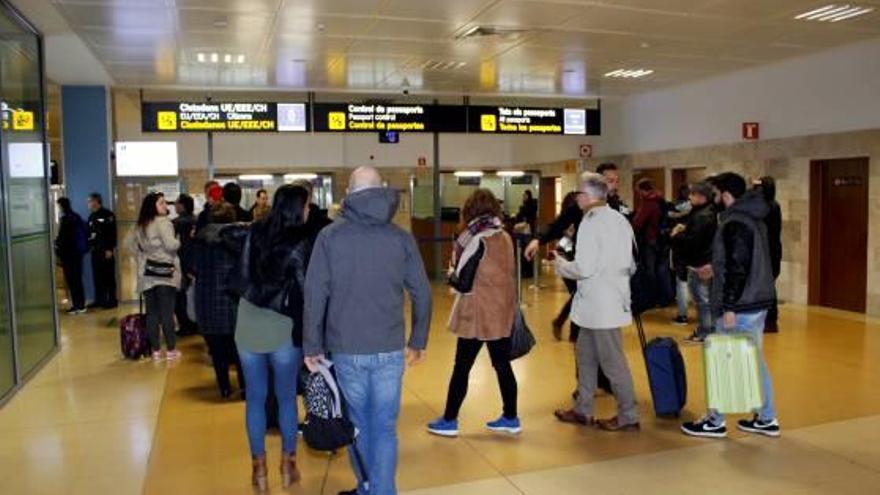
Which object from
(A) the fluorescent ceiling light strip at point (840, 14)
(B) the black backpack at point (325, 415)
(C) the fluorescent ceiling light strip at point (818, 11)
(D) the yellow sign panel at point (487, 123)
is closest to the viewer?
(B) the black backpack at point (325, 415)

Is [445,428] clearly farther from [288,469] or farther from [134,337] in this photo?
[134,337]

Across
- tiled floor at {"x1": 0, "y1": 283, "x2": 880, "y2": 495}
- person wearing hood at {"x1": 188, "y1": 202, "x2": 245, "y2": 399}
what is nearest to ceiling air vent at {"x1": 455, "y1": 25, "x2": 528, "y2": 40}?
tiled floor at {"x1": 0, "y1": 283, "x2": 880, "y2": 495}

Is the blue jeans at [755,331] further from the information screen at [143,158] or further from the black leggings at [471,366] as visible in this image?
the information screen at [143,158]

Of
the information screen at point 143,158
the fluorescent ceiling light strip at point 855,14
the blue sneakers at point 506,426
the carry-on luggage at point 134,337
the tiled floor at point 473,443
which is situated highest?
the fluorescent ceiling light strip at point 855,14

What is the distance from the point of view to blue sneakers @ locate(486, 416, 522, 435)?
4605mm

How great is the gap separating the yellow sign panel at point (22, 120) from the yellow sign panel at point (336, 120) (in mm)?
4347

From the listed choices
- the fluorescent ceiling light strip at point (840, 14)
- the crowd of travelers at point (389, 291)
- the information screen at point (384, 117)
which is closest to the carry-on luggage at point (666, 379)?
the crowd of travelers at point (389, 291)

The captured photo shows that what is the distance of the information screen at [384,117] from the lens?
10.4 metres

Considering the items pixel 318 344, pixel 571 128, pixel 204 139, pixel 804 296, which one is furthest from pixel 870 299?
pixel 204 139

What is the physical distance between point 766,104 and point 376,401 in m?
8.60

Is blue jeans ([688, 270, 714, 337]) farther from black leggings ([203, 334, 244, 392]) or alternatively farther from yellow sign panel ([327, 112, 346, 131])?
yellow sign panel ([327, 112, 346, 131])

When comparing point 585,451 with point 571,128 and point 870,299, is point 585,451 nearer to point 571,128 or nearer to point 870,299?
point 870,299

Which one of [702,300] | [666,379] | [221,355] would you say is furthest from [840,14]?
[221,355]

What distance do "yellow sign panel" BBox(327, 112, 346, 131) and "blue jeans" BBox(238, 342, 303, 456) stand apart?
712cm
